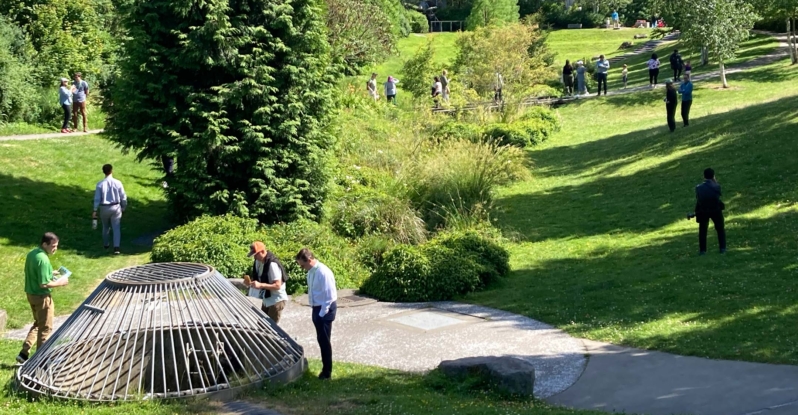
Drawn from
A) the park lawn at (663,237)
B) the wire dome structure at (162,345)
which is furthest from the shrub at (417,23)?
the wire dome structure at (162,345)

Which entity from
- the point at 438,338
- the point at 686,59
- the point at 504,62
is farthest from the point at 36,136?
the point at 686,59

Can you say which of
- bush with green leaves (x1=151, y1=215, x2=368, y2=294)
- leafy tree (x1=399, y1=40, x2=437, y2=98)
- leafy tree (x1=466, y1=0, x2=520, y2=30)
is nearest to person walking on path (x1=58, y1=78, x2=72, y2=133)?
bush with green leaves (x1=151, y1=215, x2=368, y2=294)

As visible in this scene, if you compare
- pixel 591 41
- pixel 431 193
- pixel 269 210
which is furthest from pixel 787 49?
pixel 269 210

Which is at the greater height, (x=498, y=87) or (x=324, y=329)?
(x=498, y=87)

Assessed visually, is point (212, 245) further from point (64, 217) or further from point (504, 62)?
point (504, 62)

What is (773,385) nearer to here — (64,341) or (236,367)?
(236,367)

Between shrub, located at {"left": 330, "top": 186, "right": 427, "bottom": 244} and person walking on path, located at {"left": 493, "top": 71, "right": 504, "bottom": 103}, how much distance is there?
17.2 metres

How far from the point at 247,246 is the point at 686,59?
34740 millimetres

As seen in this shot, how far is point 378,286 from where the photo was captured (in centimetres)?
1482

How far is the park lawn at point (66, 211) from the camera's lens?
1481 cm

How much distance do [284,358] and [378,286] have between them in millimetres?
5132

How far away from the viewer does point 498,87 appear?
36562 millimetres

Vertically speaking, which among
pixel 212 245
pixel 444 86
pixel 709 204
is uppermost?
pixel 444 86

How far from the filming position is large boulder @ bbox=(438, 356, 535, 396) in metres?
9.29
